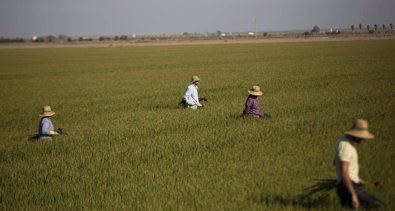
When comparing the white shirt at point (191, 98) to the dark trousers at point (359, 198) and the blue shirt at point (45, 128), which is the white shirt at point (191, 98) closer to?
the blue shirt at point (45, 128)

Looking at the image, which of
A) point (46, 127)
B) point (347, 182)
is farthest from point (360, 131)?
point (46, 127)

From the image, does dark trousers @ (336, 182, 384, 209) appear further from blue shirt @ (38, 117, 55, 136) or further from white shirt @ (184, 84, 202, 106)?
white shirt @ (184, 84, 202, 106)

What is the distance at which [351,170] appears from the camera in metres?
→ 5.62

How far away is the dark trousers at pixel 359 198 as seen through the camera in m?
5.52

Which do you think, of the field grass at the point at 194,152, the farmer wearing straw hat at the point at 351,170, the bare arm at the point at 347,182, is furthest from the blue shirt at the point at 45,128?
the bare arm at the point at 347,182

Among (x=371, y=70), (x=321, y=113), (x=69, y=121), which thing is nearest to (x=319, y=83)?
(x=371, y=70)

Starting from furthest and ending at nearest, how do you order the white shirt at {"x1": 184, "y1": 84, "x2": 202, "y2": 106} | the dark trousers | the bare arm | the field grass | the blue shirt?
1. the white shirt at {"x1": 184, "y1": 84, "x2": 202, "y2": 106}
2. the blue shirt
3. the field grass
4. the dark trousers
5. the bare arm

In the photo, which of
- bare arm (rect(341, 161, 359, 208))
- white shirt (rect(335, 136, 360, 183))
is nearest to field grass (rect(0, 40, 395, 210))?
bare arm (rect(341, 161, 359, 208))

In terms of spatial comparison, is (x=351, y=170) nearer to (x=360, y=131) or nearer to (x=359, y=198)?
(x=359, y=198)

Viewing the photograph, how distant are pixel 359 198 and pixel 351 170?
369 millimetres

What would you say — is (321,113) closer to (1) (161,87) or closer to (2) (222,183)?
(2) (222,183)

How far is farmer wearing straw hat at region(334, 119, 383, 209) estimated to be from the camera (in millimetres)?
5426

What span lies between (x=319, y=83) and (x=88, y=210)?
1533cm

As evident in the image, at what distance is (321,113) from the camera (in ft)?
40.4
